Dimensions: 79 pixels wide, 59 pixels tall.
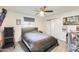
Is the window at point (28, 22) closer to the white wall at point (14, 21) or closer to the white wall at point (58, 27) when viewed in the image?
the white wall at point (14, 21)

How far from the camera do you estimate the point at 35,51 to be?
1.66m

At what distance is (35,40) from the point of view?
1.74m

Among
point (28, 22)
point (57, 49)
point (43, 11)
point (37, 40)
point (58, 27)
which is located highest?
point (43, 11)

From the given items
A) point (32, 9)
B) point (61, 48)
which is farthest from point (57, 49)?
point (32, 9)

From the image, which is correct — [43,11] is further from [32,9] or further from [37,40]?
[37,40]

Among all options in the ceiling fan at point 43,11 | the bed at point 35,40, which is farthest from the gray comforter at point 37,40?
the ceiling fan at point 43,11

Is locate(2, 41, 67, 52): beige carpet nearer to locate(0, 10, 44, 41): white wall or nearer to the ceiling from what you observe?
locate(0, 10, 44, 41): white wall

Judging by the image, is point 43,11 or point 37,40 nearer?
point 43,11

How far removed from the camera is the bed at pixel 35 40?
62.2 inches

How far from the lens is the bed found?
158cm

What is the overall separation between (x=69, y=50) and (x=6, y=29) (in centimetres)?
122

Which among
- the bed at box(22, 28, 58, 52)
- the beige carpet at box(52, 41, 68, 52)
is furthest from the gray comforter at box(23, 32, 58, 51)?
the beige carpet at box(52, 41, 68, 52)
